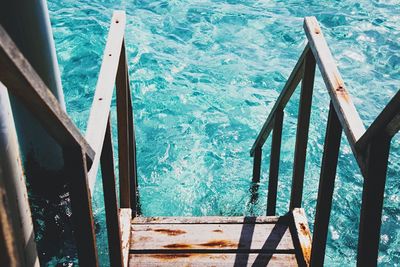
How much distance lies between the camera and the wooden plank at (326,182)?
7.04 ft

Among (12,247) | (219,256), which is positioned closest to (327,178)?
(219,256)

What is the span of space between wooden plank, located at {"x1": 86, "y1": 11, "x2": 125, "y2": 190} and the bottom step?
1207 mm

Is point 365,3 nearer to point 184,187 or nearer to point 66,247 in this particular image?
point 184,187

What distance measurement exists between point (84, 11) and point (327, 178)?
898 centimetres

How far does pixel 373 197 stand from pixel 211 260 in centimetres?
147

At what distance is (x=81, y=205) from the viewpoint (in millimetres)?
1654

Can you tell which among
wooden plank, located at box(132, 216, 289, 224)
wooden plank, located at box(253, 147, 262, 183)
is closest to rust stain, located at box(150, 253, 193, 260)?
wooden plank, located at box(132, 216, 289, 224)

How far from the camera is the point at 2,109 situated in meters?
1.39

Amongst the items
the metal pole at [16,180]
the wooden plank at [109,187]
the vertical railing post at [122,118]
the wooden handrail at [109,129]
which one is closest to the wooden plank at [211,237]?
the wooden handrail at [109,129]

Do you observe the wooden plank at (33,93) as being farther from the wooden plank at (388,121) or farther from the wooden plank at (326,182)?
the wooden plank at (326,182)

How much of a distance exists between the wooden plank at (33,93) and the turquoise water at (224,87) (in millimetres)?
2943

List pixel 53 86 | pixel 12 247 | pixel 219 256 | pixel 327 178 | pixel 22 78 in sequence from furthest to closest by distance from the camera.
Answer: pixel 53 86
pixel 219 256
pixel 327 178
pixel 22 78
pixel 12 247

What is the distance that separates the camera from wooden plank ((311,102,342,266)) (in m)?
2.15

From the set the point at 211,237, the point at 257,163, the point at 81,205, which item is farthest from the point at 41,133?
the point at 257,163
